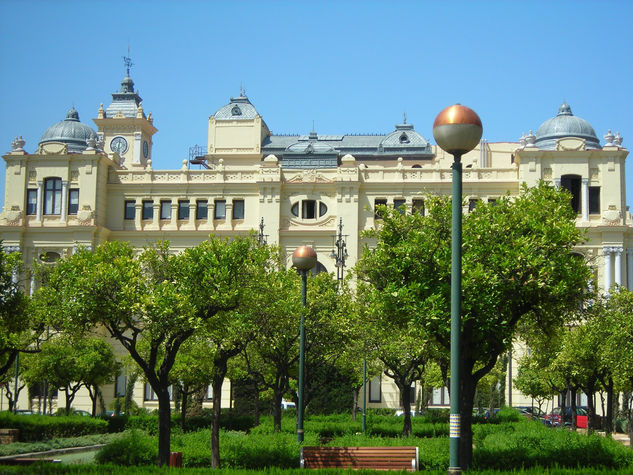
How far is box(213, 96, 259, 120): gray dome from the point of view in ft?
283

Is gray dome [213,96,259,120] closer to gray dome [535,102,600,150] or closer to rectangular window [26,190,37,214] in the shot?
rectangular window [26,190,37,214]

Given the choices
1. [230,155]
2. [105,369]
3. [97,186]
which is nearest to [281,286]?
[105,369]

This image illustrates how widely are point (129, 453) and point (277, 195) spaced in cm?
4609

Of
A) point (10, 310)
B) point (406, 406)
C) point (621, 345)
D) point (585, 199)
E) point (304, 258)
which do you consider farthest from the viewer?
point (585, 199)

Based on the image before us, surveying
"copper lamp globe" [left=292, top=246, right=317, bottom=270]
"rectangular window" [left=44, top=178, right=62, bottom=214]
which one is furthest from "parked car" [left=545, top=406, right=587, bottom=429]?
"rectangular window" [left=44, top=178, right=62, bottom=214]

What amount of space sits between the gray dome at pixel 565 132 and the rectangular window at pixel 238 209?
23814 mm

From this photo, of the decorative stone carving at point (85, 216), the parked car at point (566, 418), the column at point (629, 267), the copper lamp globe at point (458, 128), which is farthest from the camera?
the decorative stone carving at point (85, 216)

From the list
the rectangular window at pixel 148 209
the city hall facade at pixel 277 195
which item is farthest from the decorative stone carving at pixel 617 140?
the rectangular window at pixel 148 209

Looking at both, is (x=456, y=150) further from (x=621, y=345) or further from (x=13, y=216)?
(x=13, y=216)

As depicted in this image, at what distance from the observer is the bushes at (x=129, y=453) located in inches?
953

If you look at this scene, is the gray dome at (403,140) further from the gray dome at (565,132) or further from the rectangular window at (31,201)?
the rectangular window at (31,201)

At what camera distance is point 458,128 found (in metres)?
16.5

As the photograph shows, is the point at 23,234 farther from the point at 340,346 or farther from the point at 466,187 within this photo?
the point at 340,346

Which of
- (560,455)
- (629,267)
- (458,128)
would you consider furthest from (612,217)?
(458,128)
